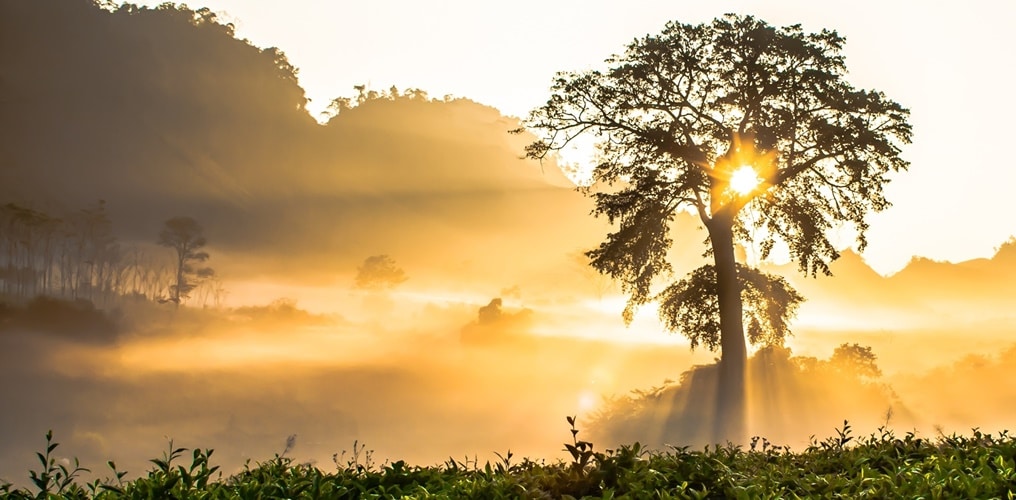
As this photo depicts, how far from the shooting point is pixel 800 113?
87.4 ft

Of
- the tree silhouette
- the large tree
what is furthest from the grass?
the tree silhouette

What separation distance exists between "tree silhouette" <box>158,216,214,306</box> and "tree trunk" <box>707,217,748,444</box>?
126m

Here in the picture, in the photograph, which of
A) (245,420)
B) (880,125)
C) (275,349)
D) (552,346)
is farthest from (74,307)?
(880,125)

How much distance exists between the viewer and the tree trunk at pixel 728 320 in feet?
90.7

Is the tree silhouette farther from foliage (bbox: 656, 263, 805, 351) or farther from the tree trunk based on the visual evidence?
the tree trunk

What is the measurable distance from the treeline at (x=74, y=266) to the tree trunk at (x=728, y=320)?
124 m

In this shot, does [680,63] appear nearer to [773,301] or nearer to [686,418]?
[773,301]

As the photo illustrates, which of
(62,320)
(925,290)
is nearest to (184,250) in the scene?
(62,320)

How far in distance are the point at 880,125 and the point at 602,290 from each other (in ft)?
372

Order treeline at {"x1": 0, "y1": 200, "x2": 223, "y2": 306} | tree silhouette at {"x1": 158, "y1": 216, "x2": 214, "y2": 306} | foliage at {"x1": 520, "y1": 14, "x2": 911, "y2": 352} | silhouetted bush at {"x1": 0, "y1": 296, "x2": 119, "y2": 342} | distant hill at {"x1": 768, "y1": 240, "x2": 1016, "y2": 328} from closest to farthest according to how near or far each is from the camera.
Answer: foliage at {"x1": 520, "y1": 14, "x2": 911, "y2": 352}
distant hill at {"x1": 768, "y1": 240, "x2": 1016, "y2": 328}
silhouetted bush at {"x1": 0, "y1": 296, "x2": 119, "y2": 342}
treeline at {"x1": 0, "y1": 200, "x2": 223, "y2": 306}
tree silhouette at {"x1": 158, "y1": 216, "x2": 214, "y2": 306}

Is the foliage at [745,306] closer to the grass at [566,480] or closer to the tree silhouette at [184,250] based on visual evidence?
the grass at [566,480]

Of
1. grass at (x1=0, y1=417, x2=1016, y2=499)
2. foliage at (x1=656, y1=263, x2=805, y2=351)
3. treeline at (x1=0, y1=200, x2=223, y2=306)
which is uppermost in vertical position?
treeline at (x1=0, y1=200, x2=223, y2=306)

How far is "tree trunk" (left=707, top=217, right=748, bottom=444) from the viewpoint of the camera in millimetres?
27656

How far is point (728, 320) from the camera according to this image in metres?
28.0
